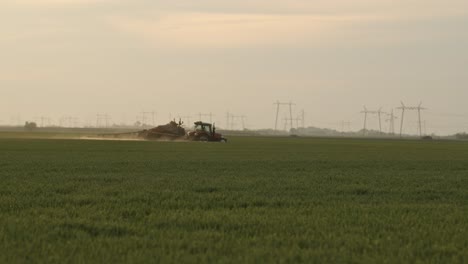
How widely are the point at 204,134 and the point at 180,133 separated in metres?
4.18

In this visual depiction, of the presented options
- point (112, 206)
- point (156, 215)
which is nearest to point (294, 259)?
point (156, 215)

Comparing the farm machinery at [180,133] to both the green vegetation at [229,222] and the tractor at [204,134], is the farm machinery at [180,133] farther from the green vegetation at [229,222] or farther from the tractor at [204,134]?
the green vegetation at [229,222]

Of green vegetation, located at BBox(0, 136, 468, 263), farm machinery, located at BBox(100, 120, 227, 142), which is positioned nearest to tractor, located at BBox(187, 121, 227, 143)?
farm machinery, located at BBox(100, 120, 227, 142)

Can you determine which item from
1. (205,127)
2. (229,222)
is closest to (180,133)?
(205,127)

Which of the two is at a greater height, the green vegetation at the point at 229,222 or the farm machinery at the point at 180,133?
the farm machinery at the point at 180,133

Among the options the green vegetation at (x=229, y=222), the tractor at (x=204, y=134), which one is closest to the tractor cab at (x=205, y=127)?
the tractor at (x=204, y=134)

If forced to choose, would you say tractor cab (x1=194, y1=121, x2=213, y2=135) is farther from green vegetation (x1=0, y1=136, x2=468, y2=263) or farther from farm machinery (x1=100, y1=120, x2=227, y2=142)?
green vegetation (x1=0, y1=136, x2=468, y2=263)

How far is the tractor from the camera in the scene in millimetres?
73875

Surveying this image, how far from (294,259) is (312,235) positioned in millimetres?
1572

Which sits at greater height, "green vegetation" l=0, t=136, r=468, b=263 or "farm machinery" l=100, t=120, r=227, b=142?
"farm machinery" l=100, t=120, r=227, b=142

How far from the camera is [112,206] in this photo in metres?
12.6

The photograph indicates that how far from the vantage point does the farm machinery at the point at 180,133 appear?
74000 millimetres

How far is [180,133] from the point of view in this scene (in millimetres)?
76812

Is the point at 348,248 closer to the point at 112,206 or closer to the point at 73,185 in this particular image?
the point at 112,206
